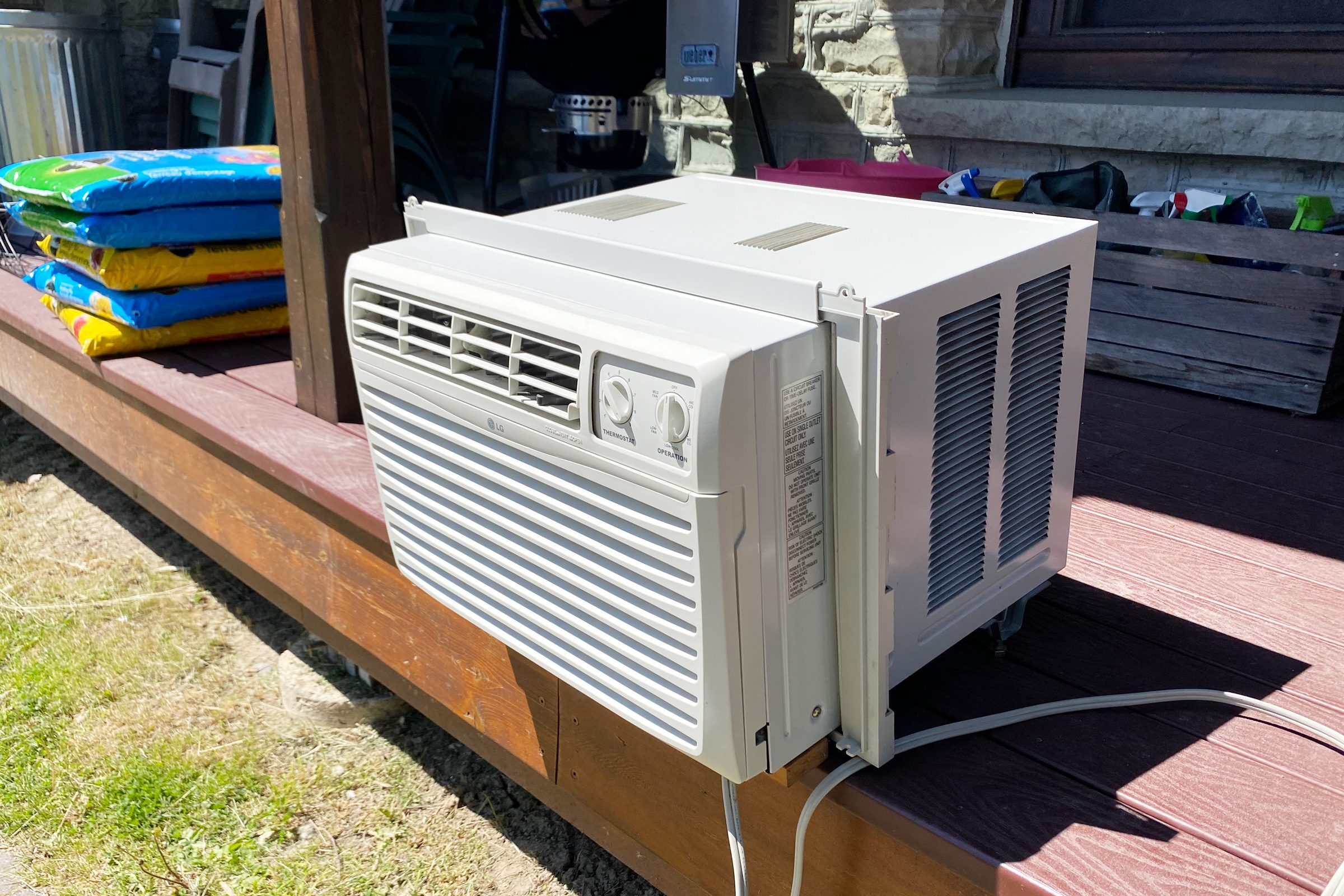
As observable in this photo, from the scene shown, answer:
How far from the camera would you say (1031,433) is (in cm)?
111

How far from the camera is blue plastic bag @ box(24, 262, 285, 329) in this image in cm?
221

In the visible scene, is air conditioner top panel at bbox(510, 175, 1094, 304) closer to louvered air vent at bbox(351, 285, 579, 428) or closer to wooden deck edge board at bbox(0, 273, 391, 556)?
louvered air vent at bbox(351, 285, 579, 428)

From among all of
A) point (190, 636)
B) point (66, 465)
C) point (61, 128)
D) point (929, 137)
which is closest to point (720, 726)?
point (190, 636)

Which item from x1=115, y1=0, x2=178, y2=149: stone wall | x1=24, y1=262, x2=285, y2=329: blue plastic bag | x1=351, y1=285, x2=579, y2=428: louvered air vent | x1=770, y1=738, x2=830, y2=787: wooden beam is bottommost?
x1=770, y1=738, x2=830, y2=787: wooden beam

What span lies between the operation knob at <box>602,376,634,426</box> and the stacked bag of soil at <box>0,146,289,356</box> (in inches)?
65.6

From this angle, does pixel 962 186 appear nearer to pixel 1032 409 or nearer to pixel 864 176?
pixel 864 176

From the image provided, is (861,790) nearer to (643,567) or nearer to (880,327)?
(643,567)

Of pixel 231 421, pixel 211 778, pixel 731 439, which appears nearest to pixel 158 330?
pixel 231 421

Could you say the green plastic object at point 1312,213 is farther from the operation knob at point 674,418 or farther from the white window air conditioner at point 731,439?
the operation knob at point 674,418

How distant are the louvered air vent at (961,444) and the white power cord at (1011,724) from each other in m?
0.13

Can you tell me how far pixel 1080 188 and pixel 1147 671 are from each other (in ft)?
4.88

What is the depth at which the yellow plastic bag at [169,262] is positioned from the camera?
7.12 feet

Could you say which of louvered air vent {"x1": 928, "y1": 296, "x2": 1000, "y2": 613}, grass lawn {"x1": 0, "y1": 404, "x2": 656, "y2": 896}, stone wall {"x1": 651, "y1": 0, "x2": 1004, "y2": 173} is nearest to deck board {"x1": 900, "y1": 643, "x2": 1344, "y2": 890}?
louvered air vent {"x1": 928, "y1": 296, "x2": 1000, "y2": 613}

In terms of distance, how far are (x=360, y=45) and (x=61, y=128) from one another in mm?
2459
